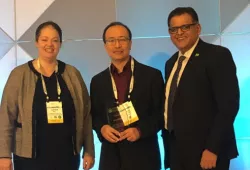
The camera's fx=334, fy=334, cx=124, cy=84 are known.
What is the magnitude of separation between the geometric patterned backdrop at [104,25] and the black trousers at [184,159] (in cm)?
101

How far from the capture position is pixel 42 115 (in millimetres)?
2227

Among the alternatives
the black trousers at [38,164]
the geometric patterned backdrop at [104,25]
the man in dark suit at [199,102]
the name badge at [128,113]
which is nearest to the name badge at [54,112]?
the black trousers at [38,164]

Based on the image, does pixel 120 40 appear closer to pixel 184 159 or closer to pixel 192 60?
pixel 192 60

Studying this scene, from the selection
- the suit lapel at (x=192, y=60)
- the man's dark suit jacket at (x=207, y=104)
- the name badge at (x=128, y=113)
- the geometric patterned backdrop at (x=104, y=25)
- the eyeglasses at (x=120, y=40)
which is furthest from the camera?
the geometric patterned backdrop at (x=104, y=25)

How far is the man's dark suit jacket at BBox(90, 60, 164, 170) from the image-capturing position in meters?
2.31

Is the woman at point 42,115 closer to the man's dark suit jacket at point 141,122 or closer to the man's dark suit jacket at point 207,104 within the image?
the man's dark suit jacket at point 141,122

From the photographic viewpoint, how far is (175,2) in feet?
10.9

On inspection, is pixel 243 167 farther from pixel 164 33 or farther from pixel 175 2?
pixel 175 2

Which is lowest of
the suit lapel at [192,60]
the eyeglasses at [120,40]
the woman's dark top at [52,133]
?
the woman's dark top at [52,133]

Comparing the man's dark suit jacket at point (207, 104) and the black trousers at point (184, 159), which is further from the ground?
the man's dark suit jacket at point (207, 104)

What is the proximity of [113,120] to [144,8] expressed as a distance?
56.1 inches

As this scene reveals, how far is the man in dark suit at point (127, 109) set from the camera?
90.7 inches

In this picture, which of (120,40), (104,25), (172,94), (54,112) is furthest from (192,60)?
(104,25)

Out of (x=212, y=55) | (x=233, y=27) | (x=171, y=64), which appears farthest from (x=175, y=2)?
(x=212, y=55)
